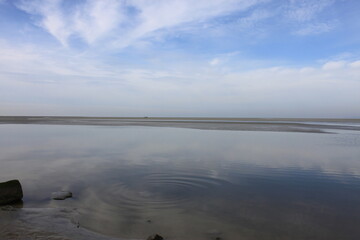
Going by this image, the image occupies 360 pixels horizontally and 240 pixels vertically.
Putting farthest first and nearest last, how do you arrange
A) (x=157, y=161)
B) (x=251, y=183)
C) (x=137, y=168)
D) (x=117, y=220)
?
(x=157, y=161), (x=137, y=168), (x=251, y=183), (x=117, y=220)

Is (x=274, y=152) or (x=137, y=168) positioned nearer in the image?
(x=137, y=168)

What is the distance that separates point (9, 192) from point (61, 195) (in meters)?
1.21

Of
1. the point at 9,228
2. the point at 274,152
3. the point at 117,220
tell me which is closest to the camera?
the point at 9,228

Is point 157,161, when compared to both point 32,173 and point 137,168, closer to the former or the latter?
point 137,168

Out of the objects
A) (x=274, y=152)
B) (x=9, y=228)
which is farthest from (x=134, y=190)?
(x=274, y=152)

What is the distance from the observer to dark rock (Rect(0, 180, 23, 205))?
6.42 meters

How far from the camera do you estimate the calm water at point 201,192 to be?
17.9 feet

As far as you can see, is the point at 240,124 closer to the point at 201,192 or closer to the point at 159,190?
the point at 201,192

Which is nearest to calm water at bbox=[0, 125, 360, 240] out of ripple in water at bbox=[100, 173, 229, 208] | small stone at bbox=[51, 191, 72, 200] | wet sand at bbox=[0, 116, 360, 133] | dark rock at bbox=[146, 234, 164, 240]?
ripple in water at bbox=[100, 173, 229, 208]

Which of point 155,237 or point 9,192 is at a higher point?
point 9,192

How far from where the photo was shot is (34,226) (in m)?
5.08

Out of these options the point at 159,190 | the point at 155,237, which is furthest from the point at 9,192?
the point at 155,237

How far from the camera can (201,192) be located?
777 cm

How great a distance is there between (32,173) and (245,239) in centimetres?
812
